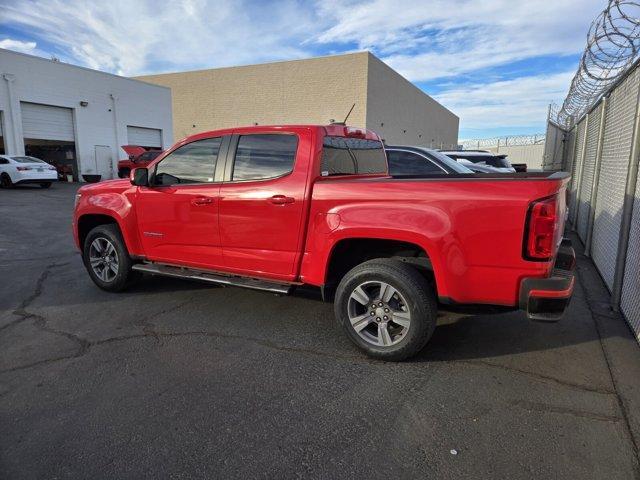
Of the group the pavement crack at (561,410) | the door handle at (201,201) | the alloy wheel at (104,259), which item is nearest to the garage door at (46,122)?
the alloy wheel at (104,259)

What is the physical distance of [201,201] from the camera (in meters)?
4.58

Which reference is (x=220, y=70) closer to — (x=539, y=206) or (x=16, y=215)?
(x=16, y=215)

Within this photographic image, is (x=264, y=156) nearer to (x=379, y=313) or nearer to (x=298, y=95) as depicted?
(x=379, y=313)

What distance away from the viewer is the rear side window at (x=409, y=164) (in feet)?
26.8

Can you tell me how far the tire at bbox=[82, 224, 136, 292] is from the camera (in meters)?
5.35

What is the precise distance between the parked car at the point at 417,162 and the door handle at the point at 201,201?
173 inches

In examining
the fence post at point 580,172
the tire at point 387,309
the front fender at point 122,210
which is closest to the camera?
the tire at point 387,309

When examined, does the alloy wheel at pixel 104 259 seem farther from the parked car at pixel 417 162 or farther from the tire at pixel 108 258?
the parked car at pixel 417 162

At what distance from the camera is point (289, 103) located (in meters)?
40.9

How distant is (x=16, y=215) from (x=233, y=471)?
12561 mm

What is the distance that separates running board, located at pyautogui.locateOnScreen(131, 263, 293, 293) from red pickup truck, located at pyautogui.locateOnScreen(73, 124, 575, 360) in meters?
0.02

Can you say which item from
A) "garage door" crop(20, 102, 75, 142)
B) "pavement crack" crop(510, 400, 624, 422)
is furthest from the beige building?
"pavement crack" crop(510, 400, 624, 422)

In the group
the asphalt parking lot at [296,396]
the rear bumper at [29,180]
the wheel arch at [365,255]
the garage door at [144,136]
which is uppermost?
the garage door at [144,136]

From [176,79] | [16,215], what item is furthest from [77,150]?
[176,79]
